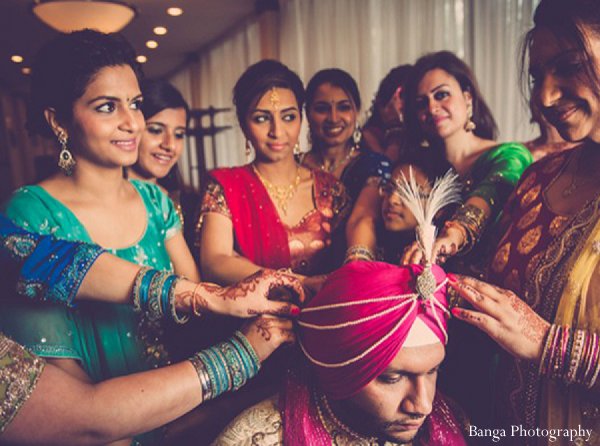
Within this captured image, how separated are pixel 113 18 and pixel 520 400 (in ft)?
14.6

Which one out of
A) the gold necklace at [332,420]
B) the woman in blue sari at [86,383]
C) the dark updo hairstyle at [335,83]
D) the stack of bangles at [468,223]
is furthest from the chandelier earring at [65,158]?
the dark updo hairstyle at [335,83]

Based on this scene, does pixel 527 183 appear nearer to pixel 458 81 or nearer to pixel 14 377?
pixel 458 81

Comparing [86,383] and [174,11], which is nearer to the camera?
[86,383]

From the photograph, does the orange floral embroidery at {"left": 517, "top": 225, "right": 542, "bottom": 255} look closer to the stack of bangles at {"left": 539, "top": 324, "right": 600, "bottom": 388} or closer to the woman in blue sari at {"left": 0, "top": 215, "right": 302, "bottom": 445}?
the stack of bangles at {"left": 539, "top": 324, "right": 600, "bottom": 388}

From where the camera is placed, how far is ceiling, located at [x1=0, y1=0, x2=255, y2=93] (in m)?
5.92

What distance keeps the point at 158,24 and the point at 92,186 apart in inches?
233

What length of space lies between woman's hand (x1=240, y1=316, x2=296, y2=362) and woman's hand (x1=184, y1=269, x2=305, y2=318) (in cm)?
2

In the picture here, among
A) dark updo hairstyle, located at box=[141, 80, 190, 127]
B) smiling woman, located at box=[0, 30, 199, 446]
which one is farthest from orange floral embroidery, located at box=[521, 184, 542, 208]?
dark updo hairstyle, located at box=[141, 80, 190, 127]

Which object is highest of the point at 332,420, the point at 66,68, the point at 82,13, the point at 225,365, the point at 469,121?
the point at 82,13

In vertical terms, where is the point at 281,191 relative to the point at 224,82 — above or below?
below

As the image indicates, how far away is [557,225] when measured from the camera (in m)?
1.27

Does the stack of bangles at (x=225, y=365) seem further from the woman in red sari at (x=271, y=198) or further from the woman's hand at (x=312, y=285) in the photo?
the woman in red sari at (x=271, y=198)

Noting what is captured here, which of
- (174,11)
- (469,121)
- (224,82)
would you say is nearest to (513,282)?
(469,121)

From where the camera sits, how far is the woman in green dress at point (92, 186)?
1431 mm
